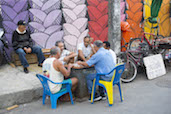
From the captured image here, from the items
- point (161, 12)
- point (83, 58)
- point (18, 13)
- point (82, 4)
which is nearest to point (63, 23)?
point (82, 4)

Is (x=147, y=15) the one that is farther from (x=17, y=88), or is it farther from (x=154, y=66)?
(x=17, y=88)

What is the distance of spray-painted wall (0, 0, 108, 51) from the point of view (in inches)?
247

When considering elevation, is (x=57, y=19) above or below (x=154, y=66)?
above

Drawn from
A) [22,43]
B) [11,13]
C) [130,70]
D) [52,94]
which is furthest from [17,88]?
[130,70]

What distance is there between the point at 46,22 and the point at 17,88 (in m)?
3.46

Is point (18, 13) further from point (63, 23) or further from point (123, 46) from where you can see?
point (123, 46)

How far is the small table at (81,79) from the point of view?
4184mm

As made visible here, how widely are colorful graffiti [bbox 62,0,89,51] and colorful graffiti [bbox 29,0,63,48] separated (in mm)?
277

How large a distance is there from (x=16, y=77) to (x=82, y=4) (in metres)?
4.33

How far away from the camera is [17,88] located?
13.8ft

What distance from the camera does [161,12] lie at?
1038 cm

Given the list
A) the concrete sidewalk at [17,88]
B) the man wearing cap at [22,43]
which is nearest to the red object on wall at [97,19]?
the man wearing cap at [22,43]

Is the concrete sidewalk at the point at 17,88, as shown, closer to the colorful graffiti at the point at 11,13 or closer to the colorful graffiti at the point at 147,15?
the colorful graffiti at the point at 11,13

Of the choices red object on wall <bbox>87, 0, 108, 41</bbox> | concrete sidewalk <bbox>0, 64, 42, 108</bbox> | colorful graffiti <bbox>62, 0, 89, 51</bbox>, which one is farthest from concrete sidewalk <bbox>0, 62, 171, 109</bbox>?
red object on wall <bbox>87, 0, 108, 41</bbox>
